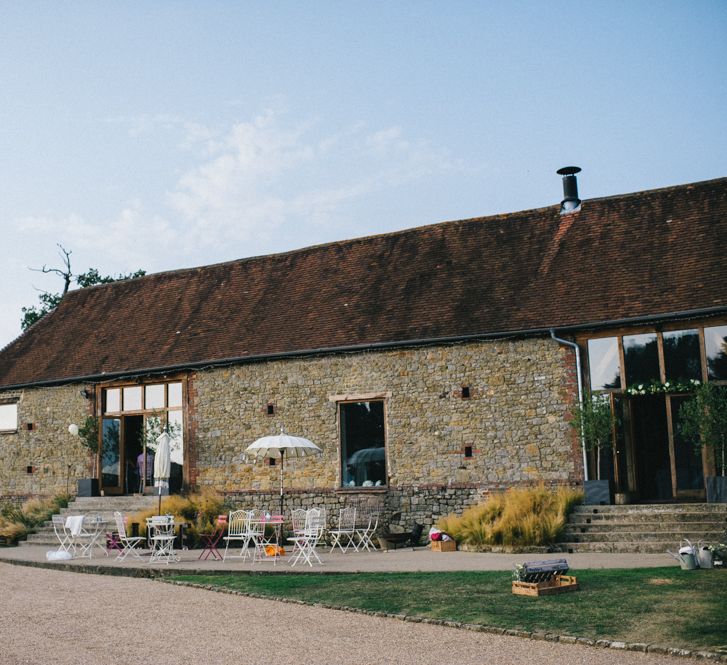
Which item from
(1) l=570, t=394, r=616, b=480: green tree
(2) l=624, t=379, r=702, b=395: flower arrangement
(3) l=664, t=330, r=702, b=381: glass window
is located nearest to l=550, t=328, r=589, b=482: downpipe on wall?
(1) l=570, t=394, r=616, b=480: green tree

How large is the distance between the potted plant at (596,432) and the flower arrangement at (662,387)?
52 centimetres

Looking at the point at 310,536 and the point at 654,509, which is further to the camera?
the point at 654,509

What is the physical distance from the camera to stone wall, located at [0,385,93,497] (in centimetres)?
2012

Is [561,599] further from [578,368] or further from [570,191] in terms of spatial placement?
[570,191]

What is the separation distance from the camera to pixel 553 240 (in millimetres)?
17891

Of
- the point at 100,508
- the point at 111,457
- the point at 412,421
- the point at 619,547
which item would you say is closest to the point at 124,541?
the point at 100,508

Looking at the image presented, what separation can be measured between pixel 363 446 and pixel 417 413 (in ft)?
4.53

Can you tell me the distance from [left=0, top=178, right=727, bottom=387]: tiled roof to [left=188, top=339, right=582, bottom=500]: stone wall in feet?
1.55

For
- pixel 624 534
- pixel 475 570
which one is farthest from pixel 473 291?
pixel 475 570

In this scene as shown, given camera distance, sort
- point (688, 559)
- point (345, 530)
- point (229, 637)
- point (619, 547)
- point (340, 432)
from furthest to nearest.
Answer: point (340, 432)
point (345, 530)
point (619, 547)
point (688, 559)
point (229, 637)

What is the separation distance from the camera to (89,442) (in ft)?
64.5

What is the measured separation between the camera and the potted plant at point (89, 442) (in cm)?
1950

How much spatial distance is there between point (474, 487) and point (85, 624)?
29.0 feet

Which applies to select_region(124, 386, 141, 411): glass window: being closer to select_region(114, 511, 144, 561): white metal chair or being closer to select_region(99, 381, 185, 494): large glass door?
select_region(99, 381, 185, 494): large glass door
